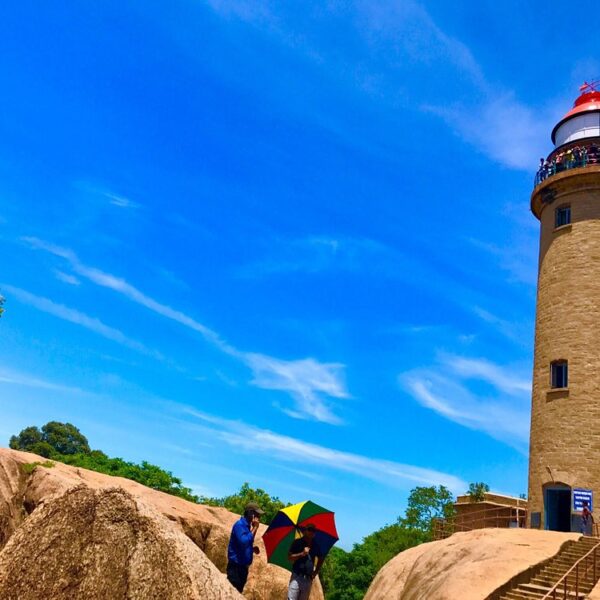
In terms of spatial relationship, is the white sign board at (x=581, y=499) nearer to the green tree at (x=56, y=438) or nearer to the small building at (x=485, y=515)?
the small building at (x=485, y=515)

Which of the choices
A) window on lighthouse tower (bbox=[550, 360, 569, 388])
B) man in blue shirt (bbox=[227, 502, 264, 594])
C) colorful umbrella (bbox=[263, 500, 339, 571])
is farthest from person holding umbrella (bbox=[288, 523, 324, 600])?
window on lighthouse tower (bbox=[550, 360, 569, 388])

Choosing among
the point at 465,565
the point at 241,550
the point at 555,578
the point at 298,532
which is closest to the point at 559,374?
the point at 555,578

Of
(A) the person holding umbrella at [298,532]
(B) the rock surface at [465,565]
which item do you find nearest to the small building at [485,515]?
(B) the rock surface at [465,565]

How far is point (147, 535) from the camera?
4488mm

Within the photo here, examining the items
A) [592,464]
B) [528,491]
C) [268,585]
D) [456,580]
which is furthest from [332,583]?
[456,580]

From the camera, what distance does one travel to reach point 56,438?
84.7 meters

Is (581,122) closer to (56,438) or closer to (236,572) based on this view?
(236,572)

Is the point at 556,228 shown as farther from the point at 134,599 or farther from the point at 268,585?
the point at 134,599

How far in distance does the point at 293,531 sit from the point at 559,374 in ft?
65.5

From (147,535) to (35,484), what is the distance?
14.4m

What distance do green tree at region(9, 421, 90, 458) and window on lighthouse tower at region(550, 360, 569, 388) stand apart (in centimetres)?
7169

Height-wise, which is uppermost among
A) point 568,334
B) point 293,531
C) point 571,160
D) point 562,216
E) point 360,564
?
point 571,160

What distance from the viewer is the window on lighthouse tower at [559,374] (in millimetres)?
26266

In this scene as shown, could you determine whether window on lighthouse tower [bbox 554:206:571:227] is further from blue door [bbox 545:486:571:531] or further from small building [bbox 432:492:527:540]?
small building [bbox 432:492:527:540]
